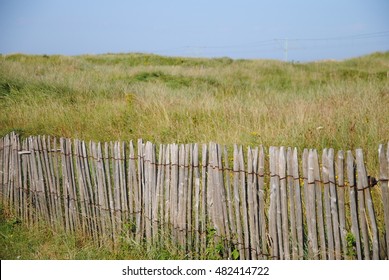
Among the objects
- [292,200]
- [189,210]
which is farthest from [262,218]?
[189,210]

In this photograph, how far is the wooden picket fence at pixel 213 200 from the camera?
97.0 inches

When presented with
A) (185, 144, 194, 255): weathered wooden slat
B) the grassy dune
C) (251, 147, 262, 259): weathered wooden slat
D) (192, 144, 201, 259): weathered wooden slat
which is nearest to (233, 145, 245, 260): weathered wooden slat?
(251, 147, 262, 259): weathered wooden slat

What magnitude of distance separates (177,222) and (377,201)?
1.99 metres

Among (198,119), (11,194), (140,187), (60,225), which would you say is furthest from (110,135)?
(140,187)

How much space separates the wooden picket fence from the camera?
246cm

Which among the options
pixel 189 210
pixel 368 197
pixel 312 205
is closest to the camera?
pixel 368 197

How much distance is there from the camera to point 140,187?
343cm

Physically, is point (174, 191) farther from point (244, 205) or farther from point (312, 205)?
point (312, 205)

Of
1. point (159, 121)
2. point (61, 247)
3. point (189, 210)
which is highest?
point (159, 121)

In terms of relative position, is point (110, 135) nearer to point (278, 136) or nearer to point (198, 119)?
Answer: point (198, 119)

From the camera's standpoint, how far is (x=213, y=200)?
301 centimetres

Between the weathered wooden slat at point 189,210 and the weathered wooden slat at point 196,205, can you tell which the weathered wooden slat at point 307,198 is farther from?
the weathered wooden slat at point 189,210

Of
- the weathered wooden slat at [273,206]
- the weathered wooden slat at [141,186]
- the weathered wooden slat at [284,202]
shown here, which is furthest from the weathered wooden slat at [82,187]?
the weathered wooden slat at [284,202]
